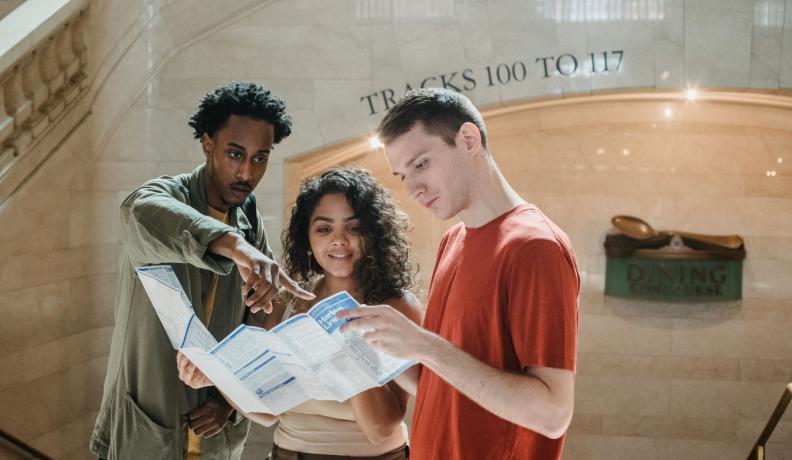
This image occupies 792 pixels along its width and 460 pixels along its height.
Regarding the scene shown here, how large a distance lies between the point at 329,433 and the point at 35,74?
10.0 feet

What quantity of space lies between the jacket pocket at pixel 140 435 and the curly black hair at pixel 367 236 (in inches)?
29.6

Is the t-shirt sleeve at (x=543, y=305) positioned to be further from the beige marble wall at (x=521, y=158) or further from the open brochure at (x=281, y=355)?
the beige marble wall at (x=521, y=158)

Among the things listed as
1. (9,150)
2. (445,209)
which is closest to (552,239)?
(445,209)

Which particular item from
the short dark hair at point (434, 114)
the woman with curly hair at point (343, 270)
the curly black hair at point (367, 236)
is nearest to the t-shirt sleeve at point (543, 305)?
the short dark hair at point (434, 114)

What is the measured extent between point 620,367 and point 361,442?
4.61m

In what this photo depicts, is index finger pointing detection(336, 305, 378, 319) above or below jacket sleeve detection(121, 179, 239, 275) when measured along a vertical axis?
below

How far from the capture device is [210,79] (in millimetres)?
5898

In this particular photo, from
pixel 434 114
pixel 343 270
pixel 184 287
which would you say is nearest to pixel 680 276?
pixel 343 270

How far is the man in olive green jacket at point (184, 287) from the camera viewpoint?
2496mm

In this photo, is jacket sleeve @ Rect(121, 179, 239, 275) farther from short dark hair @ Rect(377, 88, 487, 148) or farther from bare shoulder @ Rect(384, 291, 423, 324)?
bare shoulder @ Rect(384, 291, 423, 324)

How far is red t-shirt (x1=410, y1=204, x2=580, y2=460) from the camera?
180cm

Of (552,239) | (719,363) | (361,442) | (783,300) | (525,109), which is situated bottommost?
(719,363)

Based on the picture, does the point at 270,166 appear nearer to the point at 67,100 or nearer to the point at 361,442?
the point at 67,100

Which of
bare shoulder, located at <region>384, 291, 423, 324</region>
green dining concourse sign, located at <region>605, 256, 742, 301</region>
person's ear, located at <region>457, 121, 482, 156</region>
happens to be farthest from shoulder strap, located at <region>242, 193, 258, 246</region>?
green dining concourse sign, located at <region>605, 256, 742, 301</region>
